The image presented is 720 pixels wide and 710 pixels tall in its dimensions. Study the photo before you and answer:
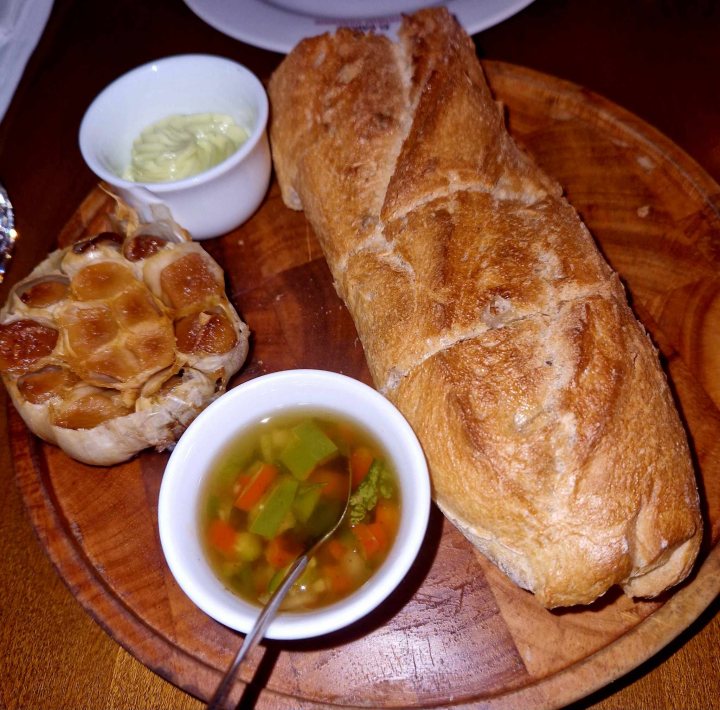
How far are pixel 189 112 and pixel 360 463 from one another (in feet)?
5.30

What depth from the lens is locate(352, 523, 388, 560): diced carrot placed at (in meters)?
1.74

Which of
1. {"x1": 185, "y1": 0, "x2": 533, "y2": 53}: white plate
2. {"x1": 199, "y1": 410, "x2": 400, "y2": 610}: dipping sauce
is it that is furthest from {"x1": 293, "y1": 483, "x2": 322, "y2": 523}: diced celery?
{"x1": 185, "y1": 0, "x2": 533, "y2": 53}: white plate

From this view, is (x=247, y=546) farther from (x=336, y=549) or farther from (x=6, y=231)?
(x=6, y=231)

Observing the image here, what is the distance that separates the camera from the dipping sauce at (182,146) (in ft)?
7.94

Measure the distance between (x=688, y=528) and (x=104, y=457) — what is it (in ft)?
5.41

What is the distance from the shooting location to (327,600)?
1678 mm

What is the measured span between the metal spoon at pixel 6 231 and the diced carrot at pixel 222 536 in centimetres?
163

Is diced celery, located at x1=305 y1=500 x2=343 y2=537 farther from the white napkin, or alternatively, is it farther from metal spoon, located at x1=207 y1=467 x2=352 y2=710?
the white napkin

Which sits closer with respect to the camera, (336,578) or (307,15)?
(336,578)

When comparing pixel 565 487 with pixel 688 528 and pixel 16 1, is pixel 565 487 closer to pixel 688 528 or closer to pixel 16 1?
pixel 688 528

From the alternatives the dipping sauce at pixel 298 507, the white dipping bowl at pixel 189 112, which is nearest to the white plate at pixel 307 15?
the white dipping bowl at pixel 189 112

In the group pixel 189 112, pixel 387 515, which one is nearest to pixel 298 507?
pixel 387 515

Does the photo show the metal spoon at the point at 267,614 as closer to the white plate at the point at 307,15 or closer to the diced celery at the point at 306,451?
the diced celery at the point at 306,451

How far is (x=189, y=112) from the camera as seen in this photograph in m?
2.62
